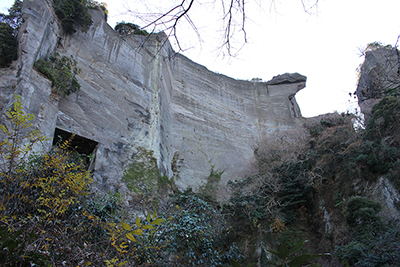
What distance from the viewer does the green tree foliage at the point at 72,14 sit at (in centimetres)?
1086

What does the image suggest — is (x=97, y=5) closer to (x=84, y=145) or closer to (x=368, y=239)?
(x=84, y=145)

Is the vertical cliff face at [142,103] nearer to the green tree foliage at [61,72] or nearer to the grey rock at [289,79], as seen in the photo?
the green tree foliage at [61,72]

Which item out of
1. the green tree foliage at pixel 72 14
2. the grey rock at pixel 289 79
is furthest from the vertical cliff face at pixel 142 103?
the grey rock at pixel 289 79

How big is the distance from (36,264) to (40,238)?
1.68 ft

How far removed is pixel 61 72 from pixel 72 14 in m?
3.15

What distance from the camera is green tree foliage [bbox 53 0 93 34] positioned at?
1086 centimetres

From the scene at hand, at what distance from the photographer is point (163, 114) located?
1480cm

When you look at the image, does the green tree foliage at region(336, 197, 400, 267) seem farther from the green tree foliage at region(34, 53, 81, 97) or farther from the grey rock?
the grey rock

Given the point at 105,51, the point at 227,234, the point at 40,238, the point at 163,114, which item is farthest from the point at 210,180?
the point at 40,238

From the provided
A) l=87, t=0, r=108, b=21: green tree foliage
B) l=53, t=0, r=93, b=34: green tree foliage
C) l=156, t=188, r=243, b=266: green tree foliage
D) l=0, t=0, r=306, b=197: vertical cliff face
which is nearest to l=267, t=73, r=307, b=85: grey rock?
l=0, t=0, r=306, b=197: vertical cliff face

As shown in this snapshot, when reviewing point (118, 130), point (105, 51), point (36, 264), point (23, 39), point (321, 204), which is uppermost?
point (105, 51)

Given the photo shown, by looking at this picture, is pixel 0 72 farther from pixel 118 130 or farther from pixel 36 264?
pixel 36 264

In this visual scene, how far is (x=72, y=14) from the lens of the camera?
1131 centimetres

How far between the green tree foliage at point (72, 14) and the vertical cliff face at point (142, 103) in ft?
1.16
